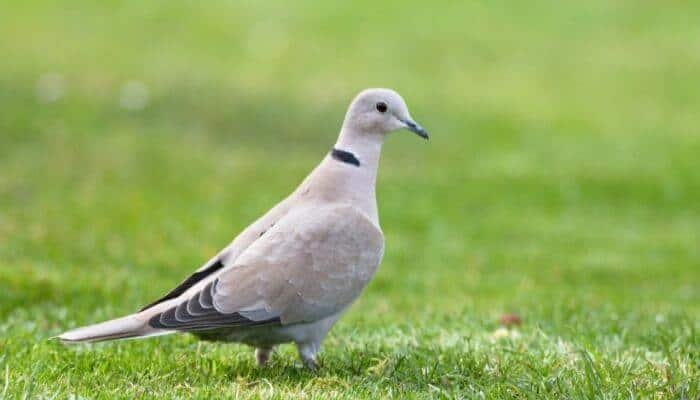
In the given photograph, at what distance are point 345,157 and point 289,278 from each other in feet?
2.63

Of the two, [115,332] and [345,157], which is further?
[345,157]

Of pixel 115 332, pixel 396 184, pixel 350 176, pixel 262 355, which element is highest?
pixel 350 176

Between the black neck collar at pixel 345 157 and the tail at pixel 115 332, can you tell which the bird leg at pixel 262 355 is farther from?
the black neck collar at pixel 345 157

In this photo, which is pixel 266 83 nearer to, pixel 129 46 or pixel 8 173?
pixel 129 46

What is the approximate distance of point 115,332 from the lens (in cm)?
519

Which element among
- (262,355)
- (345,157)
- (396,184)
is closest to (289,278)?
(262,355)

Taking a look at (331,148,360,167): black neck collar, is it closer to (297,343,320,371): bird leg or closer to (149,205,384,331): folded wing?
(149,205,384,331): folded wing

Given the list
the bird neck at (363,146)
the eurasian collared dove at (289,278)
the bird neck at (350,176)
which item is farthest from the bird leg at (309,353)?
the bird neck at (363,146)

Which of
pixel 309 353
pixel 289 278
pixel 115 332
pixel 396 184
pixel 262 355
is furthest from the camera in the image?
pixel 396 184

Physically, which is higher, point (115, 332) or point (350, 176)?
point (350, 176)

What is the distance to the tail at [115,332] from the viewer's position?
17.0ft

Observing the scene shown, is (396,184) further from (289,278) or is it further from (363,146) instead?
(289,278)

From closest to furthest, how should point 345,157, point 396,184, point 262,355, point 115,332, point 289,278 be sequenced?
point 115,332 < point 289,278 < point 262,355 < point 345,157 < point 396,184

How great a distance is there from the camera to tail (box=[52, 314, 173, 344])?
5.17m
